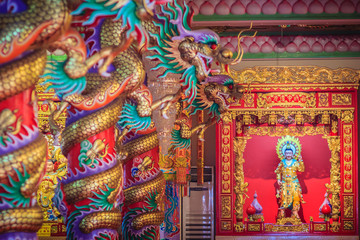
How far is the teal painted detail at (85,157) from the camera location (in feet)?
10.1

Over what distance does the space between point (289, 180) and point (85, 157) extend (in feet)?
16.5

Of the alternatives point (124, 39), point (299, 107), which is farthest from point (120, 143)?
point (299, 107)

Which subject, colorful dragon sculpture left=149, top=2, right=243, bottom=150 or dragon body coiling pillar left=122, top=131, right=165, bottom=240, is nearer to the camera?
colorful dragon sculpture left=149, top=2, right=243, bottom=150

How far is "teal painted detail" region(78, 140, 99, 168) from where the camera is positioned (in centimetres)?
307

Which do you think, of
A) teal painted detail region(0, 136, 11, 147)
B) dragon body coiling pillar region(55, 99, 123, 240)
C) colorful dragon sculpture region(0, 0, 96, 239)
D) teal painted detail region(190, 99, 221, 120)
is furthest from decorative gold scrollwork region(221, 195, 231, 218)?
teal painted detail region(0, 136, 11, 147)

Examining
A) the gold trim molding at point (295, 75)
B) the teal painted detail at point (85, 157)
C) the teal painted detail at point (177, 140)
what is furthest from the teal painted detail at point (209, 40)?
the gold trim molding at point (295, 75)

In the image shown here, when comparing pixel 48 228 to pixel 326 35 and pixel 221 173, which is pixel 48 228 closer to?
pixel 221 173

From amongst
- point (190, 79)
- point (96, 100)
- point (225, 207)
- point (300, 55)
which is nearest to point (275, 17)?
point (300, 55)

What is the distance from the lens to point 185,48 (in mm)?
3770

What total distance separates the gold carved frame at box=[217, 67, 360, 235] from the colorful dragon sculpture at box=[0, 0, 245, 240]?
2.79 m

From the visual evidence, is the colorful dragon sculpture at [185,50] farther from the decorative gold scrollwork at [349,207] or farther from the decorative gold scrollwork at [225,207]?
the decorative gold scrollwork at [349,207]

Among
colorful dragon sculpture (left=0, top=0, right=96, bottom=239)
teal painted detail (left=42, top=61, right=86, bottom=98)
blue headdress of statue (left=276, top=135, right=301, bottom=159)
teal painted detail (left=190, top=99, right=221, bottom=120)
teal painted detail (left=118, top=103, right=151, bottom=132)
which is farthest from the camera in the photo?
blue headdress of statue (left=276, top=135, right=301, bottom=159)

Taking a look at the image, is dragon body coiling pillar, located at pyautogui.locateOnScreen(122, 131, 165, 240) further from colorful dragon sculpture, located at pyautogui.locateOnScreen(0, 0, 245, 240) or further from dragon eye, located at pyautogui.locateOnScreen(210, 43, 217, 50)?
dragon eye, located at pyautogui.locateOnScreen(210, 43, 217, 50)

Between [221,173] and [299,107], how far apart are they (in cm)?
128
